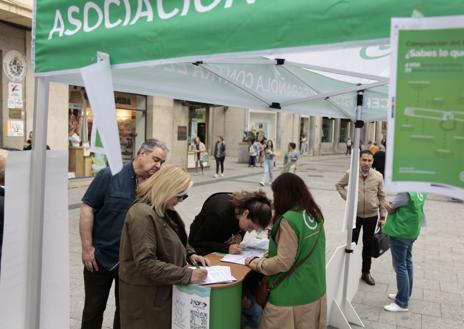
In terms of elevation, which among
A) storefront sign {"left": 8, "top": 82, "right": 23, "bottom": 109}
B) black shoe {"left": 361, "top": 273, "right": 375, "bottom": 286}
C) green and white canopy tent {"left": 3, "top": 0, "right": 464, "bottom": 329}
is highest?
storefront sign {"left": 8, "top": 82, "right": 23, "bottom": 109}

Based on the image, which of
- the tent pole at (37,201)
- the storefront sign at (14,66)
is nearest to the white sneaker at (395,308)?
the tent pole at (37,201)

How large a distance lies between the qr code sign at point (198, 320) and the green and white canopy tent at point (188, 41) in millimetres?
876

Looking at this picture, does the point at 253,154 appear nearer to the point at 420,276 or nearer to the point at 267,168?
the point at 267,168

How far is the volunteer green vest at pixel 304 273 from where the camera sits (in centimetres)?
261

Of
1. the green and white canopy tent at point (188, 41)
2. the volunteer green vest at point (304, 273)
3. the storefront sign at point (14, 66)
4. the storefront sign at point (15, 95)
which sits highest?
the storefront sign at point (14, 66)

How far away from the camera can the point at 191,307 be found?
101 inches

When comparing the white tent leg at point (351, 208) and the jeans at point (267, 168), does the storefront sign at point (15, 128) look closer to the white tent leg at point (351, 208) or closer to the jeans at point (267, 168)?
the jeans at point (267, 168)

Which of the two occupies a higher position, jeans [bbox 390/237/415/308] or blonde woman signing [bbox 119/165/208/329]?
blonde woman signing [bbox 119/165/208/329]

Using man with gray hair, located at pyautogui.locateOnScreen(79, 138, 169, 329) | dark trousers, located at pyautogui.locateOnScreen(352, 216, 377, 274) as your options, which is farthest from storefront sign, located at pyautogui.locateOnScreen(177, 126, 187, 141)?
man with gray hair, located at pyautogui.locateOnScreen(79, 138, 169, 329)

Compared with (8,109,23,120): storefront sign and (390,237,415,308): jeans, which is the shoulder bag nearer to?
(390,237,415,308): jeans

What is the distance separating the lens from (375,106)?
Answer: 4438mm

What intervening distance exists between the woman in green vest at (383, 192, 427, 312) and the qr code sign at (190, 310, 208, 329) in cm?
260

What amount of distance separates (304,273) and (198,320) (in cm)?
73

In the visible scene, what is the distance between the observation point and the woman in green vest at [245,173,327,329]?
8.52ft
